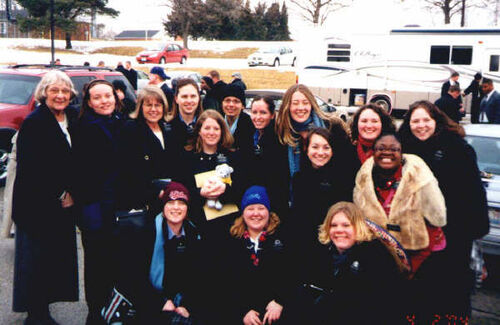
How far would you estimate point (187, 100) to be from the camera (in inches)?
180

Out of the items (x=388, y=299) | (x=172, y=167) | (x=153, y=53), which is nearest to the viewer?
(x=388, y=299)

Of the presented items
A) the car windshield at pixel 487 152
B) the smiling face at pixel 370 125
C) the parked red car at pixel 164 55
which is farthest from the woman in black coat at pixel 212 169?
the parked red car at pixel 164 55

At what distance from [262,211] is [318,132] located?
2.66 feet

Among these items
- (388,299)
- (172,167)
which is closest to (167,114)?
(172,167)

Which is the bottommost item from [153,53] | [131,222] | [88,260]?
[88,260]

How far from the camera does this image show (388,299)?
3244 mm

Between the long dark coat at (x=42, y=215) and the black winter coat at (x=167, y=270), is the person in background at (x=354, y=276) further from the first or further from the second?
the long dark coat at (x=42, y=215)

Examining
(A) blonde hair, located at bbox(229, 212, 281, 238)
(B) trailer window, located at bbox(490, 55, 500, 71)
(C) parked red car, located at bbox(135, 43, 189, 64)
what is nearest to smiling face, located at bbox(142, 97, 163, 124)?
(A) blonde hair, located at bbox(229, 212, 281, 238)

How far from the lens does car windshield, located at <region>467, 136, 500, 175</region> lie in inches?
219

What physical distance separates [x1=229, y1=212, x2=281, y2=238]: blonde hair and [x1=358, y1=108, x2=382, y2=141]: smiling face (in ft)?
3.51

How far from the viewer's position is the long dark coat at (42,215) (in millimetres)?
3564

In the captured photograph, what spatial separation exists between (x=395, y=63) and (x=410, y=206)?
1570cm

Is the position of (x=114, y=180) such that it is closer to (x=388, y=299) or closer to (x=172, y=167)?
(x=172, y=167)

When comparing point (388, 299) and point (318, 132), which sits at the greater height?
point (318, 132)
